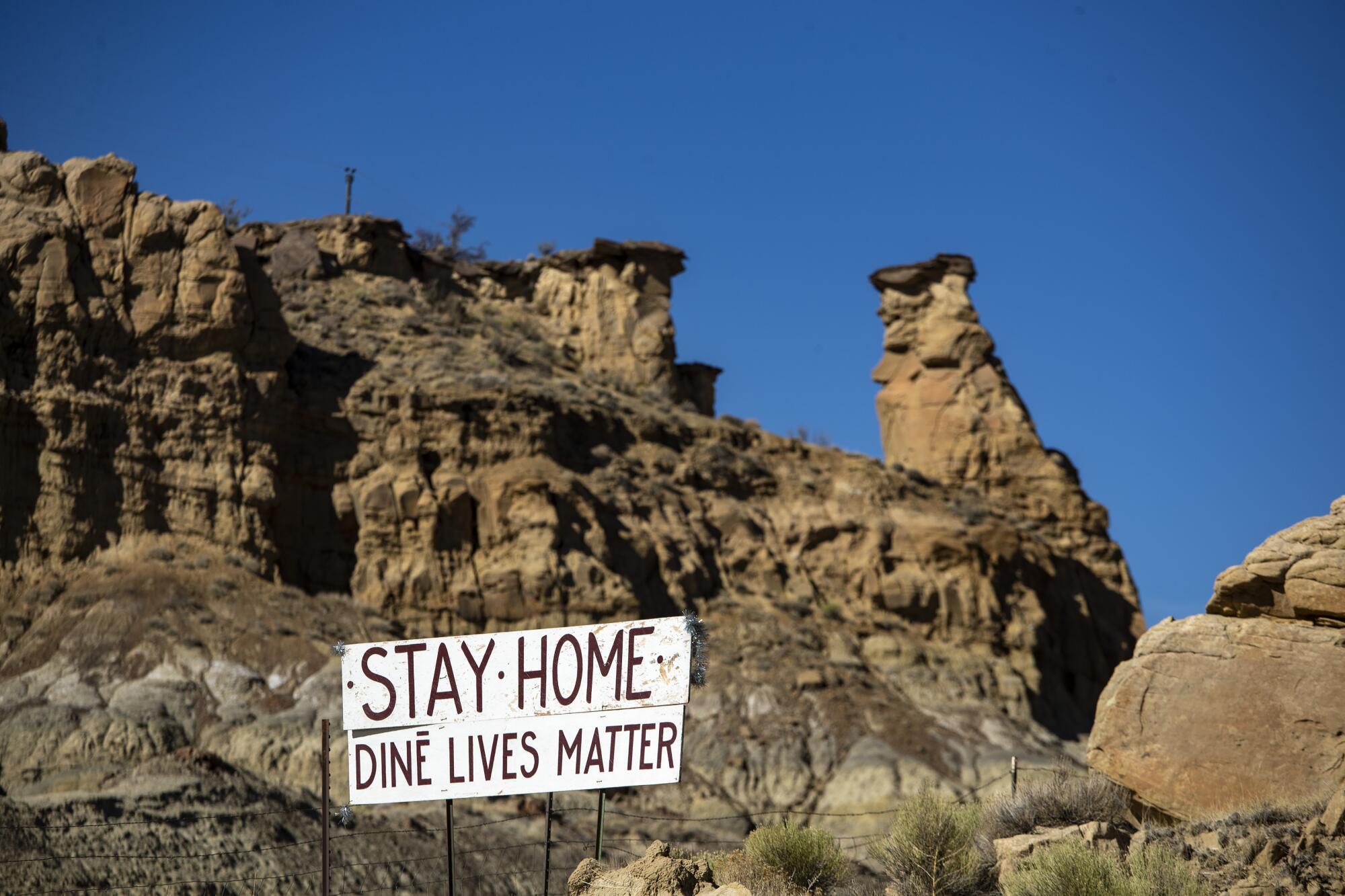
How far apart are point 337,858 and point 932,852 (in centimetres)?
1180

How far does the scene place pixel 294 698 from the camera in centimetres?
2827

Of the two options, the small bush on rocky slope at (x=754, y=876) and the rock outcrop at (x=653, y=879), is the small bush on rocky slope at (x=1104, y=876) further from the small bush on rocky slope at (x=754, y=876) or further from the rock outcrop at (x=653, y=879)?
the rock outcrop at (x=653, y=879)

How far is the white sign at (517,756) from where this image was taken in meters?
11.5

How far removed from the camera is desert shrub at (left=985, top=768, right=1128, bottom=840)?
14703 millimetres

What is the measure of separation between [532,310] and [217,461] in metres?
22.0

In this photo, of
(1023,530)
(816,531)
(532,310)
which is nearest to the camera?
(816,531)

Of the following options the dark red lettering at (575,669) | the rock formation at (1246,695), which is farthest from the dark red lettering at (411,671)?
the rock formation at (1246,695)

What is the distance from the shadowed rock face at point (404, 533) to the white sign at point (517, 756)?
14827 millimetres

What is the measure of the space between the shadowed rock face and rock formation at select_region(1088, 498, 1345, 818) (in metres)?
16.7

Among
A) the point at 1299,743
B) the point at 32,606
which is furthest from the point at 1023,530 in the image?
the point at 1299,743

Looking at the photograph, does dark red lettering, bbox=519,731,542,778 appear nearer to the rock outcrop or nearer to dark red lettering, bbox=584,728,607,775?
dark red lettering, bbox=584,728,607,775

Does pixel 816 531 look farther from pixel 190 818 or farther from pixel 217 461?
pixel 190 818

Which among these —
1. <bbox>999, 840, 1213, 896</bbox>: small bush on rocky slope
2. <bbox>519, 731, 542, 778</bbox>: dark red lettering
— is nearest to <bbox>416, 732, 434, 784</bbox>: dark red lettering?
<bbox>519, 731, 542, 778</bbox>: dark red lettering

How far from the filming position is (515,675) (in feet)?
38.5
